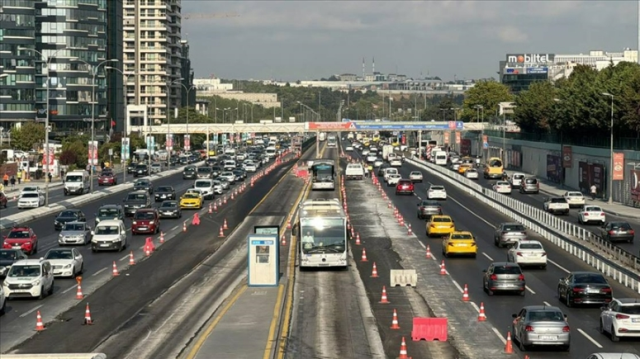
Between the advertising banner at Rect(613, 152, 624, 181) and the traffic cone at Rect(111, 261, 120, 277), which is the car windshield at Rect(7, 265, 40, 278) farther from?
the advertising banner at Rect(613, 152, 624, 181)

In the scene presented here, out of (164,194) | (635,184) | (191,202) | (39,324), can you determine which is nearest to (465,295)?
(39,324)

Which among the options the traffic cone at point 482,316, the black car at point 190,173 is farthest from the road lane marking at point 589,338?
the black car at point 190,173

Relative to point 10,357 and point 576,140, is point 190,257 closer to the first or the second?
point 10,357

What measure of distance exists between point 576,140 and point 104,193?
4961 centimetres

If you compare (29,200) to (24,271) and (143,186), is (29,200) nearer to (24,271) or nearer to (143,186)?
(143,186)

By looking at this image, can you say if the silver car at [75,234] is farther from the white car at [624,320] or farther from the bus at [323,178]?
the bus at [323,178]

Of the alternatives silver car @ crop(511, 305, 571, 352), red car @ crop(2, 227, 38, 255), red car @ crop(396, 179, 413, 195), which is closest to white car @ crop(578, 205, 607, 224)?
red car @ crop(396, 179, 413, 195)

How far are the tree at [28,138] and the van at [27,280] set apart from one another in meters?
118

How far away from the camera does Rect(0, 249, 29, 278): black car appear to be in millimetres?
44844

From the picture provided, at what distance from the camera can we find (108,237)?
5616 centimetres

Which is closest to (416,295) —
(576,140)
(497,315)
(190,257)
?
(497,315)

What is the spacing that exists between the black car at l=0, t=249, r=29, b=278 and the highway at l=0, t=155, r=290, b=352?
1.94 meters

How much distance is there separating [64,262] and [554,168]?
84.2m

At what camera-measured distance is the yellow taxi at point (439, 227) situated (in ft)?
206
